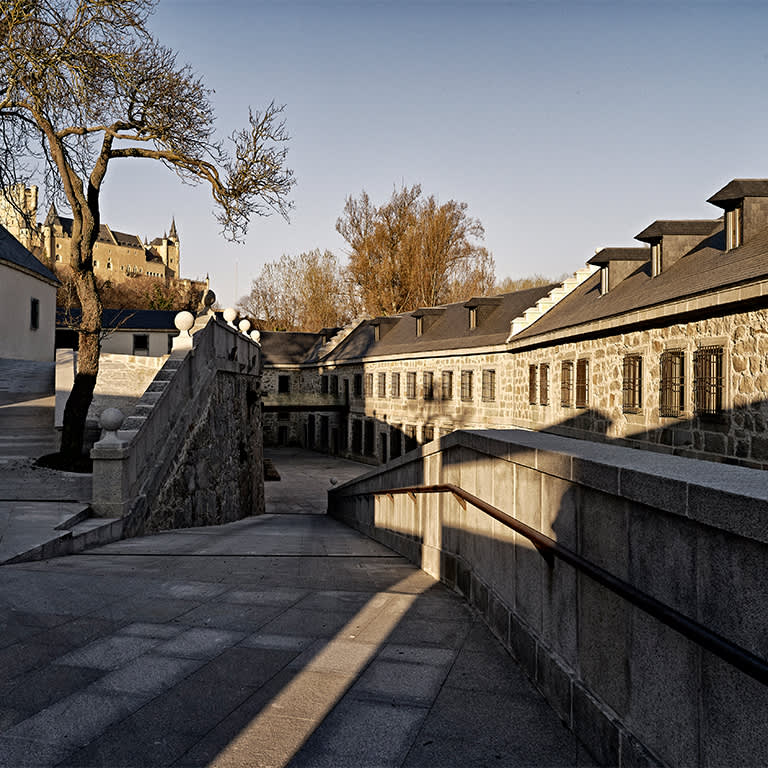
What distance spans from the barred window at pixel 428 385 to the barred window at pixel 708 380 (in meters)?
19.4

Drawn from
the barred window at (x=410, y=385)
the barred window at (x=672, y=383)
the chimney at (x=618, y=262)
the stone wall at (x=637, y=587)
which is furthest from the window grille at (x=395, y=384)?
the stone wall at (x=637, y=587)

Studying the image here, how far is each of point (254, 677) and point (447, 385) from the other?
27.4 m

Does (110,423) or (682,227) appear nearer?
(110,423)

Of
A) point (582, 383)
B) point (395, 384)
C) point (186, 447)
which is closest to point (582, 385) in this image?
point (582, 383)

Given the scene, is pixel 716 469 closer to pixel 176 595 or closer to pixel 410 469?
pixel 176 595

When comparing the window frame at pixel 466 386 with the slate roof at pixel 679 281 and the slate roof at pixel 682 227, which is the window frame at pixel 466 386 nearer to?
the slate roof at pixel 679 281

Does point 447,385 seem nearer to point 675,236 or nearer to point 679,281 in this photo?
point 675,236

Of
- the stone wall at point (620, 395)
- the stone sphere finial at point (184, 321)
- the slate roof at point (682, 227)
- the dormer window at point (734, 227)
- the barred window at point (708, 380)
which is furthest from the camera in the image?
the slate roof at point (682, 227)

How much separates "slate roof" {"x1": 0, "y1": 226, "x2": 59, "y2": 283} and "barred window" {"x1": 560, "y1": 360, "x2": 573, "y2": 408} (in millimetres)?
22393

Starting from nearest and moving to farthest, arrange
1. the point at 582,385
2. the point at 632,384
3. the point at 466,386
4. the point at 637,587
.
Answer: the point at 637,587 → the point at 632,384 → the point at 582,385 → the point at 466,386

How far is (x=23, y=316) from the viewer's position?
27594 millimetres

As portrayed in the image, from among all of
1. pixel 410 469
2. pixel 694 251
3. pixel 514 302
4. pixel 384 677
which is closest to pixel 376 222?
pixel 514 302

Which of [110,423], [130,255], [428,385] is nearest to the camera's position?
[110,423]

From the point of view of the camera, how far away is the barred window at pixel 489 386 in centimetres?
2705
